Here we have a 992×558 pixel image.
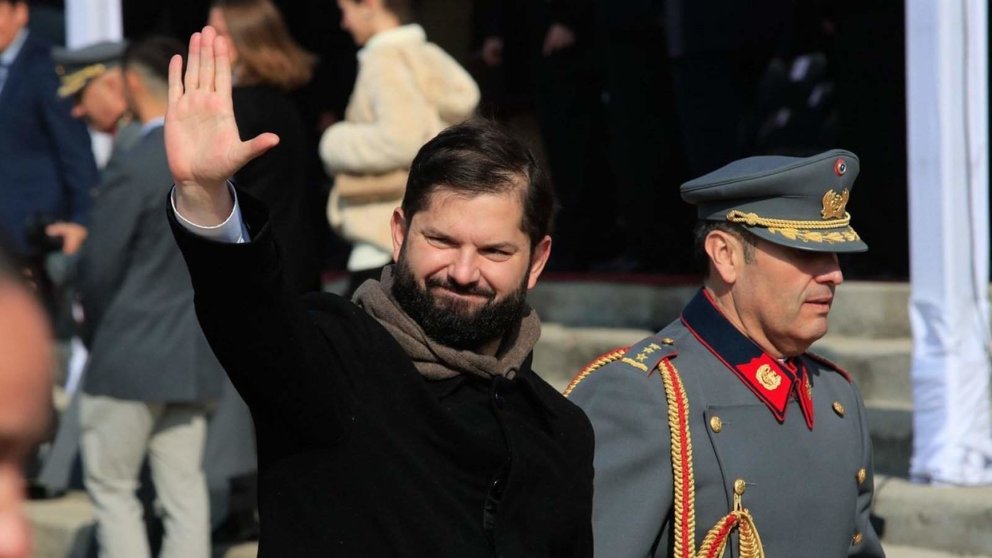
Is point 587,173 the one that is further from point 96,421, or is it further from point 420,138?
point 96,421

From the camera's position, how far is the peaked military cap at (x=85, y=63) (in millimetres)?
5707

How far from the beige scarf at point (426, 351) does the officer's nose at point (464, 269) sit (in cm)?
9

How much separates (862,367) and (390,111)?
6.20 feet

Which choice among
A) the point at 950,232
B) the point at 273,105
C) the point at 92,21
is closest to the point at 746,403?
the point at 950,232

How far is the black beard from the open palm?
1.41 feet

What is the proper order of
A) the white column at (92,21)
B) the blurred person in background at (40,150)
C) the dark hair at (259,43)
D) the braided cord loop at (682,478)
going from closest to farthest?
the braided cord loop at (682,478)
the dark hair at (259,43)
the blurred person in background at (40,150)
the white column at (92,21)

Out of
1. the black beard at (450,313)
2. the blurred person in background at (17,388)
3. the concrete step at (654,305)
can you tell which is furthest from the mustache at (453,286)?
the concrete step at (654,305)

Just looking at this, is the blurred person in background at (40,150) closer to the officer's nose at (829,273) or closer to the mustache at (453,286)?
the officer's nose at (829,273)

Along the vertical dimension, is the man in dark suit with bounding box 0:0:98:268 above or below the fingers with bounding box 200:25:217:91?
below

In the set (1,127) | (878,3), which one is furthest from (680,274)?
(1,127)

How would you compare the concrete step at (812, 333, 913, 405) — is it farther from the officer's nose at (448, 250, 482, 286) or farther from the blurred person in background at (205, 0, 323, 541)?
the officer's nose at (448, 250, 482, 286)

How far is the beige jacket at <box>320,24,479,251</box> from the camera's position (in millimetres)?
4918

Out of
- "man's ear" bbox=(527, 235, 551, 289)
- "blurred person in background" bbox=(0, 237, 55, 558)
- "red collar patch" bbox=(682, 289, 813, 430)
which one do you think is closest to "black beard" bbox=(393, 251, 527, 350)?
"man's ear" bbox=(527, 235, 551, 289)

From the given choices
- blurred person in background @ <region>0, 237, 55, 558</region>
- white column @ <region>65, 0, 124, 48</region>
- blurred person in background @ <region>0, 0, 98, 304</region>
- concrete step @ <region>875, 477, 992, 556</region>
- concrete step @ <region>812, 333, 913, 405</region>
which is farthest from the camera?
white column @ <region>65, 0, 124, 48</region>
